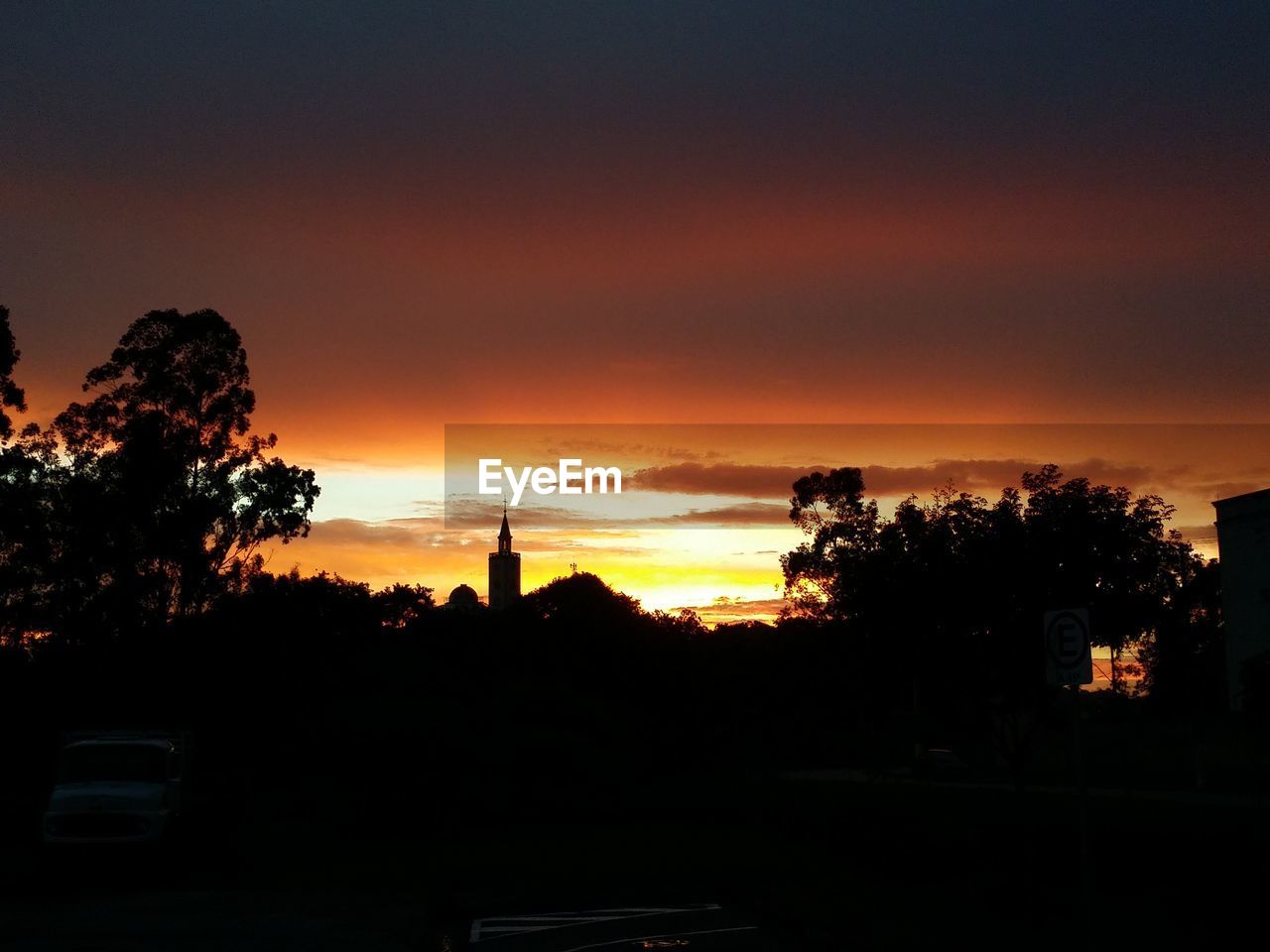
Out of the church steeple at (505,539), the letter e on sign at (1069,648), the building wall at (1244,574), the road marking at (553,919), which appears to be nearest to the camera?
the letter e on sign at (1069,648)

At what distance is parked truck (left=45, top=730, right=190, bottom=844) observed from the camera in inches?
821

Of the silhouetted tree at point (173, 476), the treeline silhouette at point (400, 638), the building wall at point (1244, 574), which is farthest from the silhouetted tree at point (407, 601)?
the building wall at point (1244, 574)

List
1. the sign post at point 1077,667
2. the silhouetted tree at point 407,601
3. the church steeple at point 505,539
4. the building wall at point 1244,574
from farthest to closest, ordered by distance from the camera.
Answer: the church steeple at point 505,539 → the silhouetted tree at point 407,601 → the building wall at point 1244,574 → the sign post at point 1077,667

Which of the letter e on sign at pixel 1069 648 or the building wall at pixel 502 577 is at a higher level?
the building wall at pixel 502 577

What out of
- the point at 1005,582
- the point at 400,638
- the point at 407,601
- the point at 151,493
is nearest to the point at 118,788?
the point at 1005,582

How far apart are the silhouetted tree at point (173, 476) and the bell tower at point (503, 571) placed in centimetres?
13932

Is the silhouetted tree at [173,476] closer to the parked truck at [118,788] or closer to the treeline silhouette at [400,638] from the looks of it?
the treeline silhouette at [400,638]

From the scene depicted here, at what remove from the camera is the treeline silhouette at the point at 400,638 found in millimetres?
23844

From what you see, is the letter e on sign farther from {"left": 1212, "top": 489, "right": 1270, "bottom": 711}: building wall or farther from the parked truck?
{"left": 1212, "top": 489, "right": 1270, "bottom": 711}: building wall

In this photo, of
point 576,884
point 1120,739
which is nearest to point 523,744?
point 576,884

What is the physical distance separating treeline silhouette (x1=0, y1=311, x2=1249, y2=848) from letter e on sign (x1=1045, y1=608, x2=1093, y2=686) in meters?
12.1

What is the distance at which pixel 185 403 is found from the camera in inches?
1988

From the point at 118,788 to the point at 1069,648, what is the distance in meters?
16.6

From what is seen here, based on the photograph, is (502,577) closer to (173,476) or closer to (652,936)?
(173,476)
